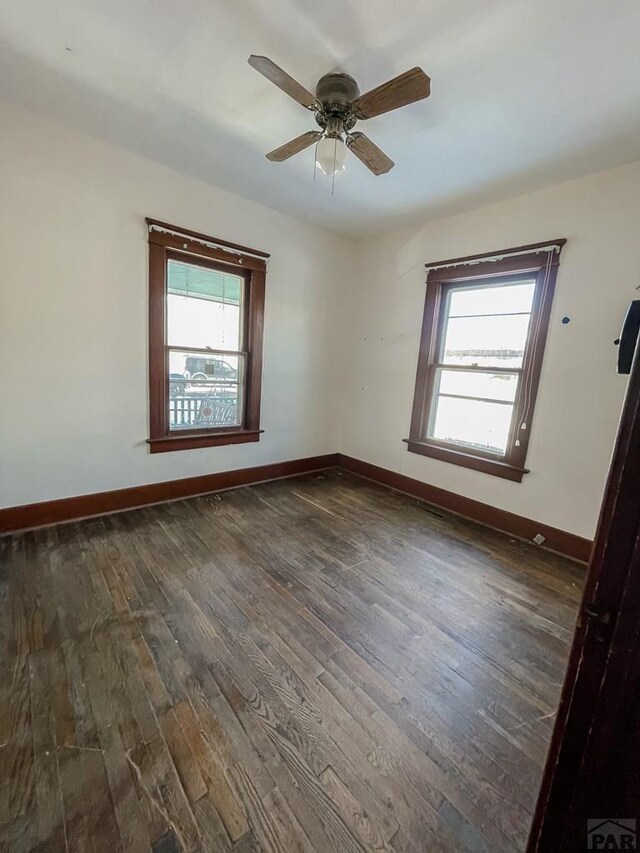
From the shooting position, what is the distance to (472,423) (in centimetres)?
329

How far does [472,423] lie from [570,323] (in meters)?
1.10

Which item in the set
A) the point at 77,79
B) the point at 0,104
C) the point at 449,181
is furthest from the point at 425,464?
the point at 0,104

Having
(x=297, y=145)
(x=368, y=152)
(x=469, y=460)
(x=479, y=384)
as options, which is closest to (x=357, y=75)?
(x=368, y=152)

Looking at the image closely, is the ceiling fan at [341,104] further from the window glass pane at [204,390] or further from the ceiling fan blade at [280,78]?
the window glass pane at [204,390]

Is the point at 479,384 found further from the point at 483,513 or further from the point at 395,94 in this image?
the point at 395,94

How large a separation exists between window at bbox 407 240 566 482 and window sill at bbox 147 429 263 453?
1749mm

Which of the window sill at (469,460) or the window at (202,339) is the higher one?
the window at (202,339)

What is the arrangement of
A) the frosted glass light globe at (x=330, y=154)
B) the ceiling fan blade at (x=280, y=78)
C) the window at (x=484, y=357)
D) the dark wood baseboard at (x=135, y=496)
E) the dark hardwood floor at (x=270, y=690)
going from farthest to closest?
the window at (x=484, y=357) → the dark wood baseboard at (x=135, y=496) → the frosted glass light globe at (x=330, y=154) → the ceiling fan blade at (x=280, y=78) → the dark hardwood floor at (x=270, y=690)

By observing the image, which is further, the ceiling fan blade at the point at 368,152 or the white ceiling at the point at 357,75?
the ceiling fan blade at the point at 368,152

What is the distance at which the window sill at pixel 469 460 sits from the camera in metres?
2.94

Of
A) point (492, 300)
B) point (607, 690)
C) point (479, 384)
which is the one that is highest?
point (492, 300)

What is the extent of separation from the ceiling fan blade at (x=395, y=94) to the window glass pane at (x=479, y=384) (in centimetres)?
214

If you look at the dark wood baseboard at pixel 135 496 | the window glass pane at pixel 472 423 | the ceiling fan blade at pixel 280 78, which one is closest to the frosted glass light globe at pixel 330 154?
the ceiling fan blade at pixel 280 78

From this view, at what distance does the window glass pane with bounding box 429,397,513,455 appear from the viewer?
3075mm
